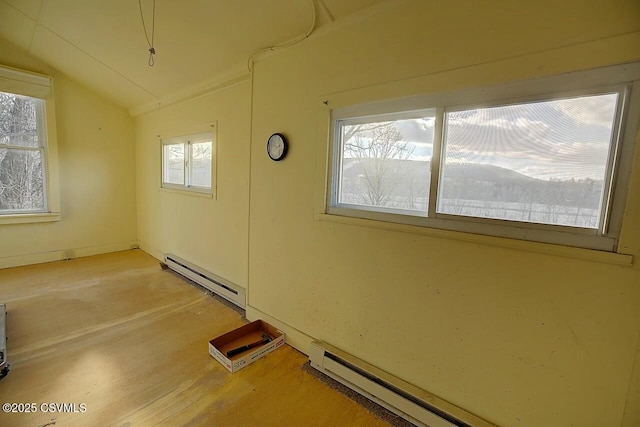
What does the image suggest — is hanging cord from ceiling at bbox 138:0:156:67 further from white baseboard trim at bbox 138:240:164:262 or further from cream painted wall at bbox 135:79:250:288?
white baseboard trim at bbox 138:240:164:262

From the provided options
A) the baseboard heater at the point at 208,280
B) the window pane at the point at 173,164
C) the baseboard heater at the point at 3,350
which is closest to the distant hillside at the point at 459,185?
the baseboard heater at the point at 208,280

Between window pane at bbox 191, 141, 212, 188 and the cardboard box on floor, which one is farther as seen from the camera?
window pane at bbox 191, 141, 212, 188

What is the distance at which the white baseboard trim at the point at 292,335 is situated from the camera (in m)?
2.14

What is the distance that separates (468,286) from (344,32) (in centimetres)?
172

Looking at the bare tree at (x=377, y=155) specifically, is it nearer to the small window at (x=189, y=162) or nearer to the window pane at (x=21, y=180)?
the small window at (x=189, y=162)

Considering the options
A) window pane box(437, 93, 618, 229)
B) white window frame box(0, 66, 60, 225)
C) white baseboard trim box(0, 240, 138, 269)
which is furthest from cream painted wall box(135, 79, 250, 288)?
window pane box(437, 93, 618, 229)

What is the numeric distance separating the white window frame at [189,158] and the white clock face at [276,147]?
1122 millimetres

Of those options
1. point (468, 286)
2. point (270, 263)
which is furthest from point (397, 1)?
point (270, 263)

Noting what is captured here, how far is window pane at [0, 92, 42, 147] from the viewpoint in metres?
3.52

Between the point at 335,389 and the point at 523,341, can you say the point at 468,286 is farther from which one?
the point at 335,389

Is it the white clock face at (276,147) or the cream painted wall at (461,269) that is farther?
the white clock face at (276,147)

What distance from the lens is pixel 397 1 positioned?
5.09ft

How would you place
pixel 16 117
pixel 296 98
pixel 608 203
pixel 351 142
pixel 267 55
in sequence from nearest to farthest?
1. pixel 608 203
2. pixel 351 142
3. pixel 296 98
4. pixel 267 55
5. pixel 16 117

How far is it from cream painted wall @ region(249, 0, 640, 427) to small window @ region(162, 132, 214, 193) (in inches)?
54.7
